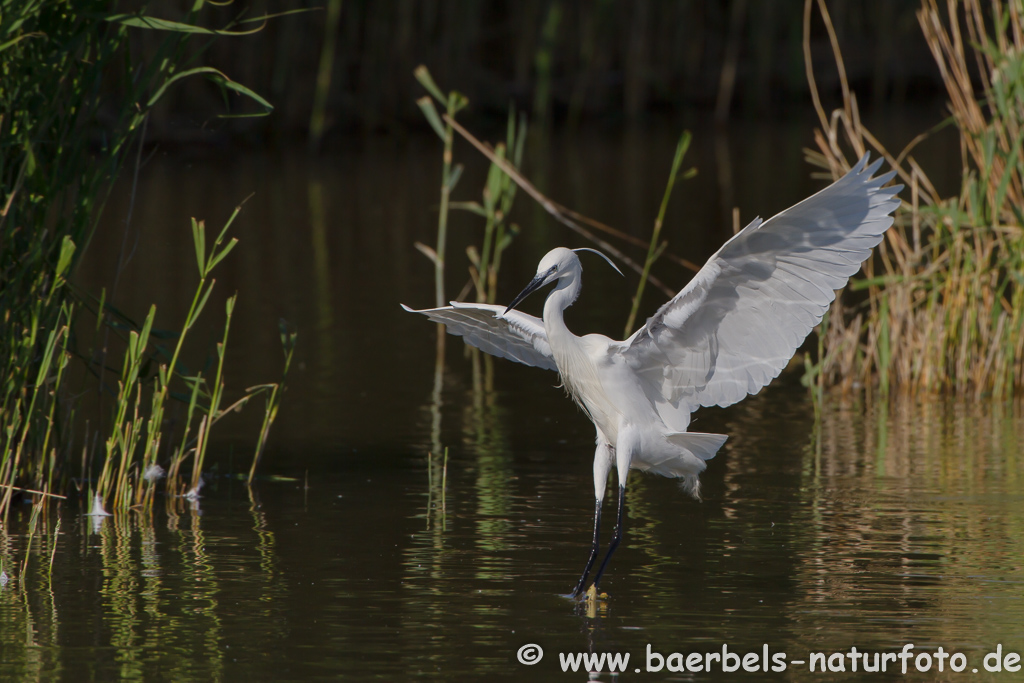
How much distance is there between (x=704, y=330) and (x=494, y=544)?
41.4 inches

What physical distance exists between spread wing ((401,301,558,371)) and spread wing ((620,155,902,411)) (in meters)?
0.43

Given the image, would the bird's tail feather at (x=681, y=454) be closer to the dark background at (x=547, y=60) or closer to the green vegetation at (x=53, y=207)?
the green vegetation at (x=53, y=207)

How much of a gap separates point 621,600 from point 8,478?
2.23 m

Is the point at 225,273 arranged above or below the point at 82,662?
above

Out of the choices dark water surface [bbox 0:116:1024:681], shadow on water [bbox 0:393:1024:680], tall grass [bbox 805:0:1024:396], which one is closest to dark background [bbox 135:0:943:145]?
dark water surface [bbox 0:116:1024:681]

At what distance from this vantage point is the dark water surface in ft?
13.2

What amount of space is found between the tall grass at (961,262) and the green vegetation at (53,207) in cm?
297

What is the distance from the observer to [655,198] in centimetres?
1486

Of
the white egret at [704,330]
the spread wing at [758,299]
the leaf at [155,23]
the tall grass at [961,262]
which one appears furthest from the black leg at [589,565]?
the tall grass at [961,262]

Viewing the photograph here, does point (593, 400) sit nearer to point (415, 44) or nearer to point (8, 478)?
point (8, 478)

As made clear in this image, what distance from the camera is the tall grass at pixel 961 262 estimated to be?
647 cm

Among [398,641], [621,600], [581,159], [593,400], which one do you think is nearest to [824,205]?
[593,400]

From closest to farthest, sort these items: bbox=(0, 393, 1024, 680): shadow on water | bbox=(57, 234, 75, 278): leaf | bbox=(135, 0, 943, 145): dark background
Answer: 1. bbox=(0, 393, 1024, 680): shadow on water
2. bbox=(57, 234, 75, 278): leaf
3. bbox=(135, 0, 943, 145): dark background

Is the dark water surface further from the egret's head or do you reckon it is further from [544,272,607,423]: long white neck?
the egret's head
